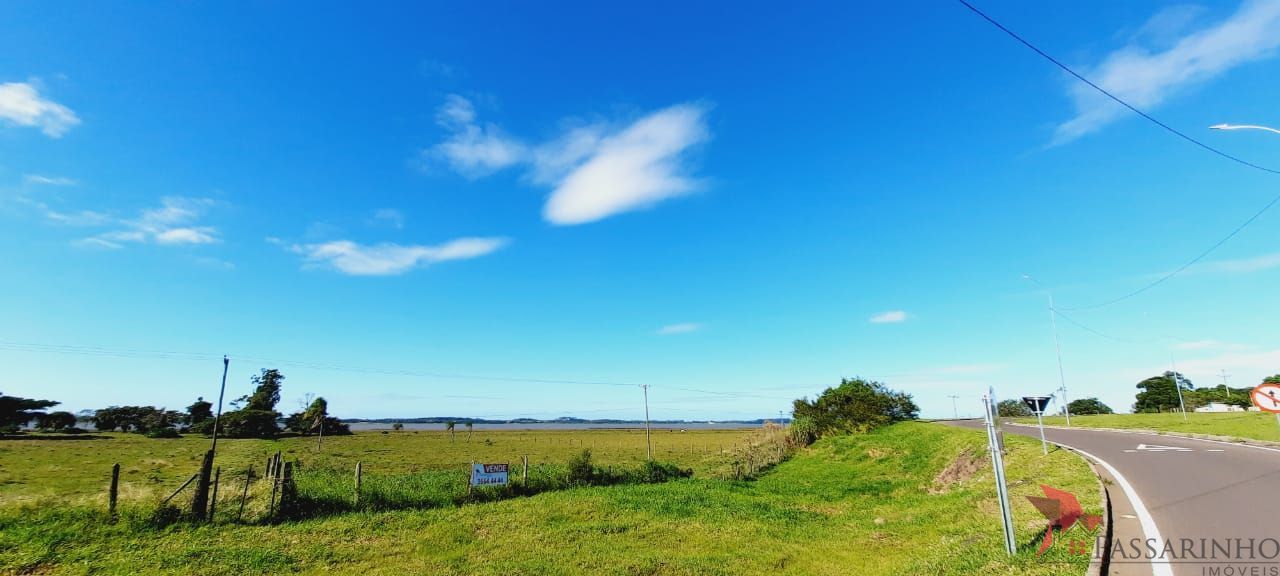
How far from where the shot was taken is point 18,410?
9031cm

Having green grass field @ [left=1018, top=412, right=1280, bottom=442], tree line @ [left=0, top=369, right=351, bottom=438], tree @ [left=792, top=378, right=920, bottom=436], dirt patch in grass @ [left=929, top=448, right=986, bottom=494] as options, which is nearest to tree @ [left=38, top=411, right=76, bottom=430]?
tree line @ [left=0, top=369, right=351, bottom=438]

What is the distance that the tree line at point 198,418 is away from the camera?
9269cm

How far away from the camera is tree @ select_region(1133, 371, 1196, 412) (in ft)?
258

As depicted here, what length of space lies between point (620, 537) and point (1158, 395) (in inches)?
4220

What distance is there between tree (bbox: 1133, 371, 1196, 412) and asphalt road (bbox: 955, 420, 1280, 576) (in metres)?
82.6

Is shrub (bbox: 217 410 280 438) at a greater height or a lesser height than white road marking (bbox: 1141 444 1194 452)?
lesser

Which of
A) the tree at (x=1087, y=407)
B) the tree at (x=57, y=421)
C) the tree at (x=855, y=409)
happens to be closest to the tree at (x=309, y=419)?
the tree at (x=57, y=421)

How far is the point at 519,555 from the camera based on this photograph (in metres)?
12.9

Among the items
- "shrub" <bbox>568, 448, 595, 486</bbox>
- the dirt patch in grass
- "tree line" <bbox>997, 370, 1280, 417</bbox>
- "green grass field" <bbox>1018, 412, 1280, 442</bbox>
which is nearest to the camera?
the dirt patch in grass

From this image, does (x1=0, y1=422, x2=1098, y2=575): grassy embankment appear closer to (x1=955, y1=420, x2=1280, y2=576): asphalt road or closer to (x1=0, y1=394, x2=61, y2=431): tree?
(x1=955, y1=420, x2=1280, y2=576): asphalt road

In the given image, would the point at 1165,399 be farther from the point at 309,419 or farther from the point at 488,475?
the point at 309,419

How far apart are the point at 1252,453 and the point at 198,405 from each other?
15866cm

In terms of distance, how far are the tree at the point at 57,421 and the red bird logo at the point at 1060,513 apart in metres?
147

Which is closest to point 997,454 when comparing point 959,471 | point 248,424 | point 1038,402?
point 1038,402
